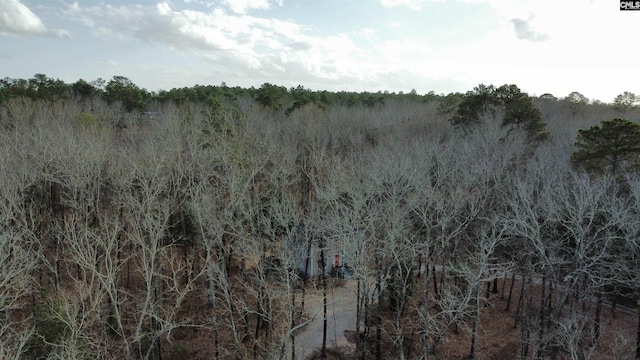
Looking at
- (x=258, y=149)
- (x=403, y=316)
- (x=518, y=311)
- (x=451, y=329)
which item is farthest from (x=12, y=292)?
(x=518, y=311)

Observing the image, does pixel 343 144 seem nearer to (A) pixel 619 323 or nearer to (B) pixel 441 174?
(B) pixel 441 174

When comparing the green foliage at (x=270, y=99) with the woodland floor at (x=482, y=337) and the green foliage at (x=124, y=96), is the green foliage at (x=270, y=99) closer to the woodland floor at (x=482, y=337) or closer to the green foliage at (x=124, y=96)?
the green foliage at (x=124, y=96)

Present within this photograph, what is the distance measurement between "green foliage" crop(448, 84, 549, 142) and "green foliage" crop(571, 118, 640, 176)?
452 inches

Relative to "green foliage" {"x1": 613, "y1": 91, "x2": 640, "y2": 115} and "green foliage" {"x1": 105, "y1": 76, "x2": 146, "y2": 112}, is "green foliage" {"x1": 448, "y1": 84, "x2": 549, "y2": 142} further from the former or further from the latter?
"green foliage" {"x1": 105, "y1": 76, "x2": 146, "y2": 112}

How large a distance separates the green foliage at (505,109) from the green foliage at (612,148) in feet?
37.7

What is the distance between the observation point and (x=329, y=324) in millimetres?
22141

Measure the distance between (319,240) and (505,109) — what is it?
21516 millimetres

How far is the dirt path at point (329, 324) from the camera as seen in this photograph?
66.1ft

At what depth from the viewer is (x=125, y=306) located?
22.8 metres

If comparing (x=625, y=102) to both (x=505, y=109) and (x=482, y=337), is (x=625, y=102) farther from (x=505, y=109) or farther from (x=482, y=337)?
(x=482, y=337)

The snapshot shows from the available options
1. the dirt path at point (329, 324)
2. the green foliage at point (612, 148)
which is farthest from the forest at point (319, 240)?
the dirt path at point (329, 324)

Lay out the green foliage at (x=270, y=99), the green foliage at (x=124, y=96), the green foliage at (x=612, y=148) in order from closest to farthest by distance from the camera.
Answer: the green foliage at (x=612, y=148) → the green foliage at (x=270, y=99) → the green foliage at (x=124, y=96)

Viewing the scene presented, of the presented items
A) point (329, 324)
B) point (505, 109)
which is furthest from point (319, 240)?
point (505, 109)

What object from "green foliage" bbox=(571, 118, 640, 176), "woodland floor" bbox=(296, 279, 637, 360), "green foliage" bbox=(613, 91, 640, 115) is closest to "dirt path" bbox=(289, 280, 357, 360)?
"woodland floor" bbox=(296, 279, 637, 360)
